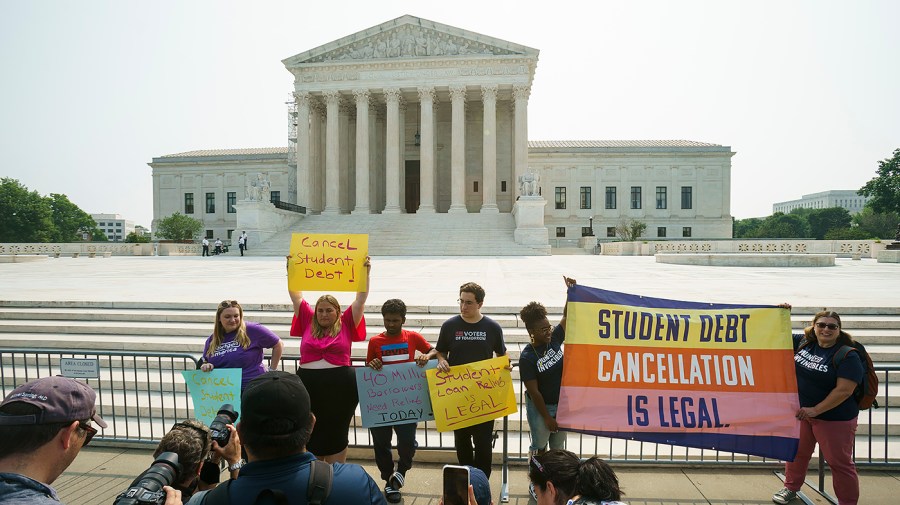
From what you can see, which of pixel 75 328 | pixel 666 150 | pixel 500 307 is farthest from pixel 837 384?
pixel 666 150

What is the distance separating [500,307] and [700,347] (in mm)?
5433

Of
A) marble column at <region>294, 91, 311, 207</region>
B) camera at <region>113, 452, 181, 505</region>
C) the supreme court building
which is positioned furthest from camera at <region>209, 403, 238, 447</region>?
marble column at <region>294, 91, 311, 207</region>

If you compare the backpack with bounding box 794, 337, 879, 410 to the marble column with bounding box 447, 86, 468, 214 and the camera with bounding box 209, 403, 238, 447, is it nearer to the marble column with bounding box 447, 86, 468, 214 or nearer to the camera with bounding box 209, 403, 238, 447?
the camera with bounding box 209, 403, 238, 447

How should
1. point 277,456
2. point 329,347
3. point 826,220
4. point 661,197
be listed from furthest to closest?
1. point 826,220
2. point 661,197
3. point 329,347
4. point 277,456

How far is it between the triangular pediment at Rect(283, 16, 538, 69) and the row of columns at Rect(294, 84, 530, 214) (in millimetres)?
3325

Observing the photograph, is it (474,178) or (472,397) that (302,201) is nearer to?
(474,178)

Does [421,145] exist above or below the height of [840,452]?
above

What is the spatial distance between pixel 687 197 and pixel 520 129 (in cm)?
2955

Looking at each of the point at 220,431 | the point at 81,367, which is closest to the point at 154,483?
the point at 220,431

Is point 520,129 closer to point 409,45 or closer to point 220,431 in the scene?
point 409,45

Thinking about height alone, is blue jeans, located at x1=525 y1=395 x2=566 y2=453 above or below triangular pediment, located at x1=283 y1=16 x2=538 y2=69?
below

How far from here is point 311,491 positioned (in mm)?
2217

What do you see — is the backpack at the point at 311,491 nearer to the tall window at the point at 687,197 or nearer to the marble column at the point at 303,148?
the marble column at the point at 303,148

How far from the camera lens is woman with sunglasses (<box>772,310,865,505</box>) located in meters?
4.48
